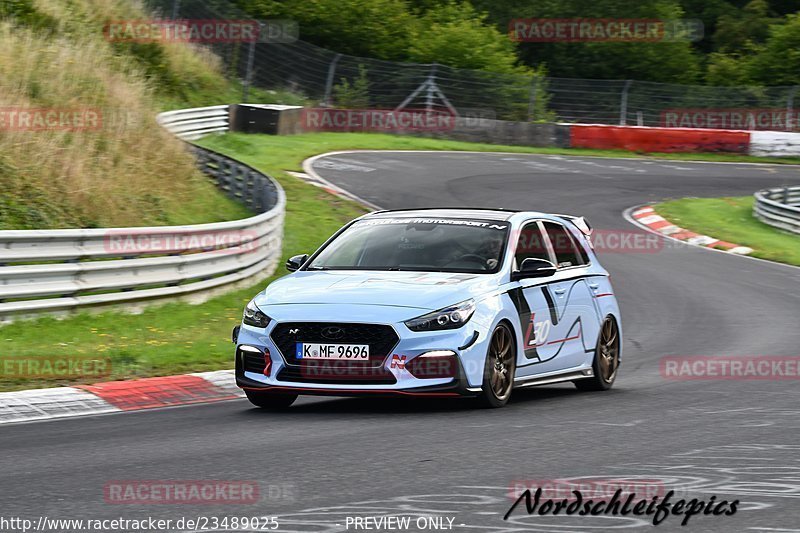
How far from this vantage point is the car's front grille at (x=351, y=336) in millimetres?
9289

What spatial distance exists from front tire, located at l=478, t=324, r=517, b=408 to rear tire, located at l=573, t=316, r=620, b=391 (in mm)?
1843

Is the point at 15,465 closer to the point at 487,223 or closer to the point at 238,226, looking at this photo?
the point at 487,223

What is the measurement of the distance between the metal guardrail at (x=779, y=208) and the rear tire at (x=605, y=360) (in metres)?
19.8

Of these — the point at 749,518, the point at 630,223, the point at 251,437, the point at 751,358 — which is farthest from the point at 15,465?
the point at 630,223

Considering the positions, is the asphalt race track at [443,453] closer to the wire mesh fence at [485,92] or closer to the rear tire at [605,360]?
the rear tire at [605,360]

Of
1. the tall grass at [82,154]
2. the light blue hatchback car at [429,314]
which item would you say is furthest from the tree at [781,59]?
the light blue hatchback car at [429,314]

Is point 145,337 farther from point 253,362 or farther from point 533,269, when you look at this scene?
point 533,269

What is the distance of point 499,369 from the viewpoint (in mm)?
9875

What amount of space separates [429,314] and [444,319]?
4.5 inches

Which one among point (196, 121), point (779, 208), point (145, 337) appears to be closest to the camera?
point (145, 337)

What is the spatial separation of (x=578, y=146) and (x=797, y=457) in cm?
3586
